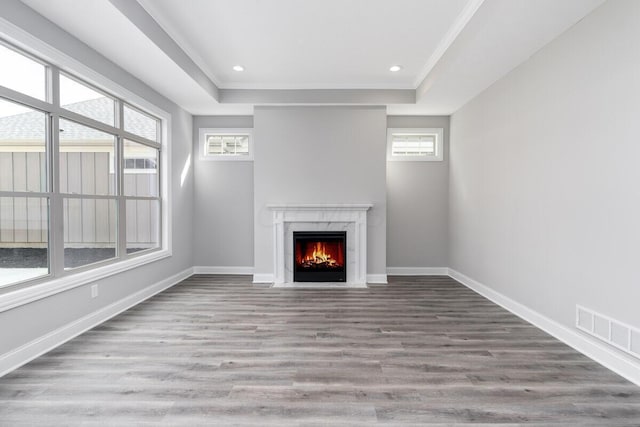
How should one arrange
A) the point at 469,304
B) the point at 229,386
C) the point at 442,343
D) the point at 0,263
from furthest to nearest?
the point at 469,304 < the point at 442,343 < the point at 0,263 < the point at 229,386

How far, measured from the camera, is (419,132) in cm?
525

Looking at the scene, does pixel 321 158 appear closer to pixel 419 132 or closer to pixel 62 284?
pixel 419 132

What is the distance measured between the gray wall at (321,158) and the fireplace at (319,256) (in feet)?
1.52

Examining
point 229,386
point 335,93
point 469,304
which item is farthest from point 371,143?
point 229,386

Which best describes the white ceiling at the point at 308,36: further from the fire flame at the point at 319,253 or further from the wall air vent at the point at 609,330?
the wall air vent at the point at 609,330

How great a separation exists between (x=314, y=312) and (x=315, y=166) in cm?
226

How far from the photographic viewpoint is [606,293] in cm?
233

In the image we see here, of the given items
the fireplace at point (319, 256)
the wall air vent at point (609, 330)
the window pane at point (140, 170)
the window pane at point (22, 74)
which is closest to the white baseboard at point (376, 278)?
the fireplace at point (319, 256)

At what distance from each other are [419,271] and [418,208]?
1.07m

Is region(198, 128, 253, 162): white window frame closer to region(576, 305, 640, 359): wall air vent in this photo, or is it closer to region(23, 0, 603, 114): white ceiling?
region(23, 0, 603, 114): white ceiling

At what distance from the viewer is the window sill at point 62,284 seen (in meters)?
2.24

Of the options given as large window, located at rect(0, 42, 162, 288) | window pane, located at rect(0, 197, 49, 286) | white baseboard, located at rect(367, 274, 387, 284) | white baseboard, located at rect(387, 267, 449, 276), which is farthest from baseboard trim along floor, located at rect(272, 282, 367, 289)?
window pane, located at rect(0, 197, 49, 286)

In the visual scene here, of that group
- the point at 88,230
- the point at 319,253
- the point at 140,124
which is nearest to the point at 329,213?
the point at 319,253

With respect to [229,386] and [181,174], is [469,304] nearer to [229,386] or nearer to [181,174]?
[229,386]
